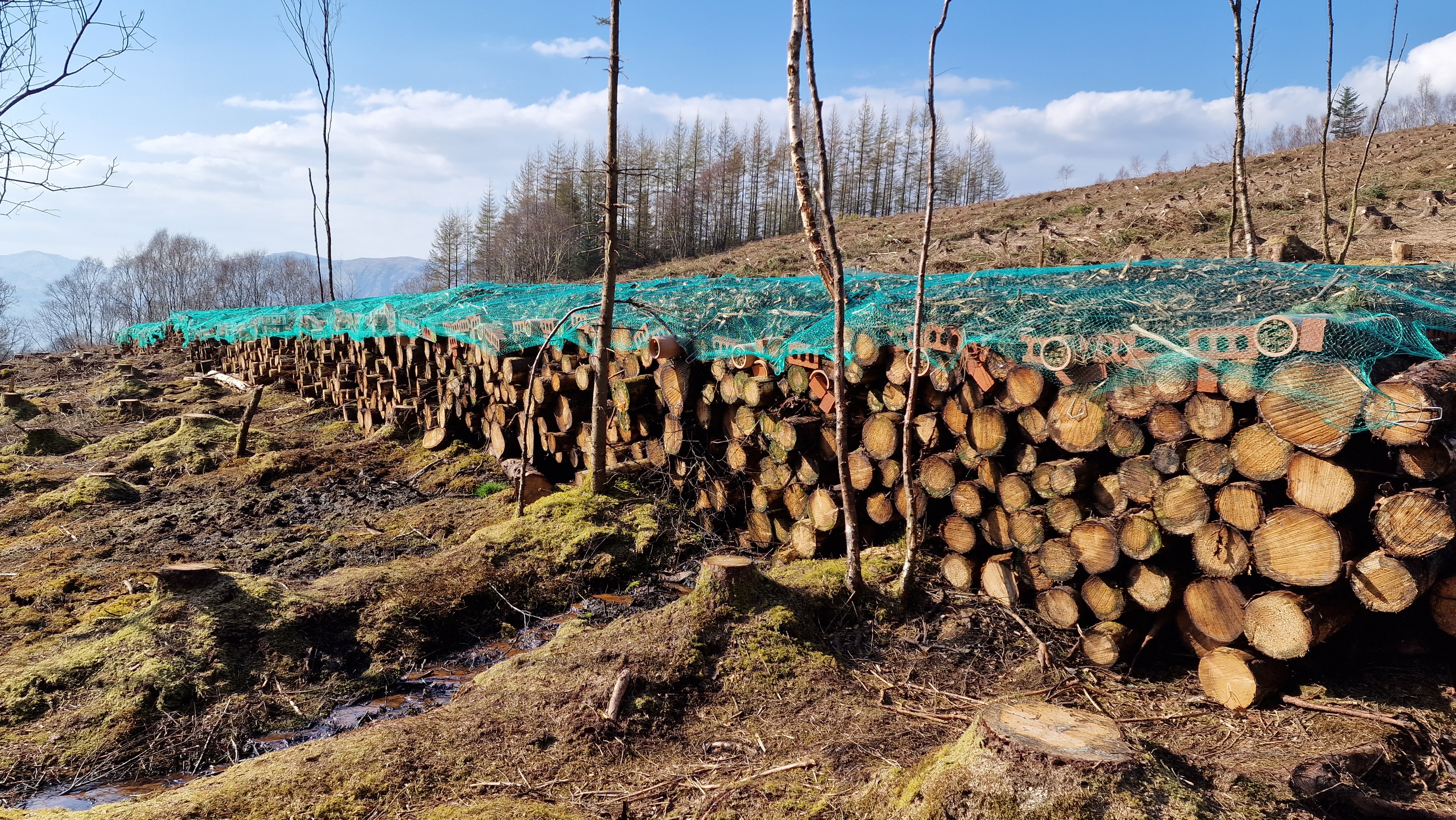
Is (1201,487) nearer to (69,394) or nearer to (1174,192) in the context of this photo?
(69,394)

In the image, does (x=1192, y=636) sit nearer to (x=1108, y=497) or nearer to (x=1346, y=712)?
(x=1346, y=712)

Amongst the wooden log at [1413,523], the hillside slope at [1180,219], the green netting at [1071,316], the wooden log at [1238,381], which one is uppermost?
the hillside slope at [1180,219]

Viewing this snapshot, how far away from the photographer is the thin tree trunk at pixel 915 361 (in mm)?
3600

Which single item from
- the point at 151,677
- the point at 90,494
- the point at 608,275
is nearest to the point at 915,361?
the point at 608,275

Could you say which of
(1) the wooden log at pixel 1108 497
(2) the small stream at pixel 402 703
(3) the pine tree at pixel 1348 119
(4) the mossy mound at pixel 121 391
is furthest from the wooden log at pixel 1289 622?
(3) the pine tree at pixel 1348 119

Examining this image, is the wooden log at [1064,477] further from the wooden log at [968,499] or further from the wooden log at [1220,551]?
the wooden log at [1220,551]

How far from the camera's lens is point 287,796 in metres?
2.49

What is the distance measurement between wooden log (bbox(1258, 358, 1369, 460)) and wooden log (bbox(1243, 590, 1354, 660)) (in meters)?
0.60

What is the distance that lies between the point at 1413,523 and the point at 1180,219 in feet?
56.7

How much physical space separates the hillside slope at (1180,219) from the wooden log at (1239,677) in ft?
30.5

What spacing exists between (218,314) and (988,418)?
1834 centimetres

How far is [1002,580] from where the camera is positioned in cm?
386

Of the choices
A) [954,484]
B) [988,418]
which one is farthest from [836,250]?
[954,484]

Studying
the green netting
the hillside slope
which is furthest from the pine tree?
the green netting
